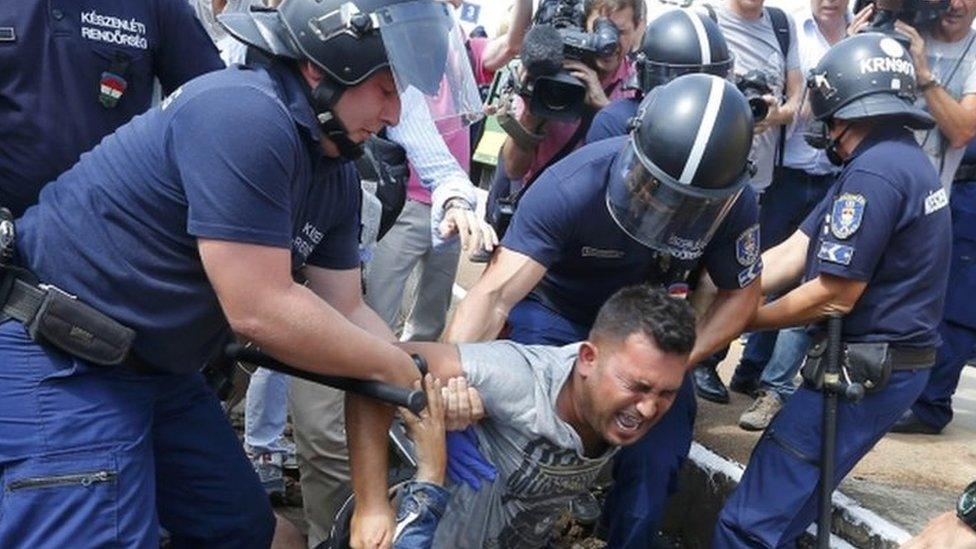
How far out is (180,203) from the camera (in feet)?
8.41

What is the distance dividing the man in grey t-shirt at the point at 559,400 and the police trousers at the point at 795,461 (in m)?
0.74

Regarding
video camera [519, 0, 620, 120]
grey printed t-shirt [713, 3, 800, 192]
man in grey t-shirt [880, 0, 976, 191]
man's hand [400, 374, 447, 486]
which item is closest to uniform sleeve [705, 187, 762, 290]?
video camera [519, 0, 620, 120]

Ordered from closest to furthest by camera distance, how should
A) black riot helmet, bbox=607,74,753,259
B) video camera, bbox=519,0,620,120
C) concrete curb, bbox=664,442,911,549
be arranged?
black riot helmet, bbox=607,74,753,259, concrete curb, bbox=664,442,911,549, video camera, bbox=519,0,620,120

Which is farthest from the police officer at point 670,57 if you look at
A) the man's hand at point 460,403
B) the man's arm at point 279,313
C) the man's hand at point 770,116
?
the man's arm at point 279,313

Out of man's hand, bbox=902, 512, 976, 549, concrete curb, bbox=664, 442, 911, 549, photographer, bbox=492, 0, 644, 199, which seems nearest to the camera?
man's hand, bbox=902, 512, 976, 549

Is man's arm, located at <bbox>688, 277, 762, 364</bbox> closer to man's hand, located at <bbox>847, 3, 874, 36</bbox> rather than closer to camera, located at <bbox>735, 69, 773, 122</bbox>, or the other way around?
camera, located at <bbox>735, 69, 773, 122</bbox>

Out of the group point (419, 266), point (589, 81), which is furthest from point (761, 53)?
point (419, 266)

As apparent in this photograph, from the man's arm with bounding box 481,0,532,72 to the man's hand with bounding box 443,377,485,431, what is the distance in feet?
9.09

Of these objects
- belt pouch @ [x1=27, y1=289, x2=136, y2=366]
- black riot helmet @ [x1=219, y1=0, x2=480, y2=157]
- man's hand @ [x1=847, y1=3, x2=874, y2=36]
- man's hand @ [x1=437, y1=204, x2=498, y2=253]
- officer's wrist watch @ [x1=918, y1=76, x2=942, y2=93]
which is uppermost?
black riot helmet @ [x1=219, y1=0, x2=480, y2=157]

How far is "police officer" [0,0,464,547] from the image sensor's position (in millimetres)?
2465

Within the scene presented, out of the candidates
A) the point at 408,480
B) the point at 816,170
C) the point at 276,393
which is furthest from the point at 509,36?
the point at 408,480

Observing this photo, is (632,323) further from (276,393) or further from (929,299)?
(276,393)

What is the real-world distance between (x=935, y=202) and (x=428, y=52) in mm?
2077

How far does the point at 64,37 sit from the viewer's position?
3.12 meters
